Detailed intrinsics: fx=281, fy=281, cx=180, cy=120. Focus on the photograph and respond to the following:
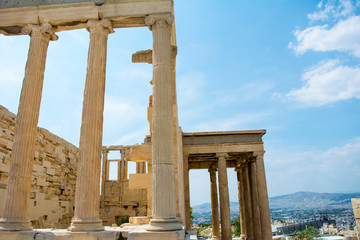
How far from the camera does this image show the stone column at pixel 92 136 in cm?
1002

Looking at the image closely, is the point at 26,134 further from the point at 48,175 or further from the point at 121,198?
the point at 121,198

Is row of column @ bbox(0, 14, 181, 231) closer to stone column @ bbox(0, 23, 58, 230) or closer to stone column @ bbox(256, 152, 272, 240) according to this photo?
stone column @ bbox(0, 23, 58, 230)

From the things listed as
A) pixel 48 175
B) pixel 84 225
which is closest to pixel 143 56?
pixel 84 225

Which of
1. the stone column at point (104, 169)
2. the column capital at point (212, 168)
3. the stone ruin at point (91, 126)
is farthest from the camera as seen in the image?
the stone column at point (104, 169)

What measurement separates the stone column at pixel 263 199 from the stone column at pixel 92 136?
52.4 feet

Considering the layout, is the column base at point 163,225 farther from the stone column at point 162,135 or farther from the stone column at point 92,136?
the stone column at point 92,136

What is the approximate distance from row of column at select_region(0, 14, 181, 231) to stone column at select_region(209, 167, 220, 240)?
765 inches

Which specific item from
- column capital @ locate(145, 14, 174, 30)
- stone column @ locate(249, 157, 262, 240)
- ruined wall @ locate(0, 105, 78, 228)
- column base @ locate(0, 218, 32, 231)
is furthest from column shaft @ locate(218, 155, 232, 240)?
column base @ locate(0, 218, 32, 231)

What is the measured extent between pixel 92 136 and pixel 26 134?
9.41ft

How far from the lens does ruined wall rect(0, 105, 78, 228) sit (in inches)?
634

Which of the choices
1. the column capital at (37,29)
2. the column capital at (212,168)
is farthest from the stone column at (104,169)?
the column capital at (37,29)

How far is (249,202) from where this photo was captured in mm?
26875

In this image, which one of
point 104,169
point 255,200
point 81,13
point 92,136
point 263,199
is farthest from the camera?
point 104,169

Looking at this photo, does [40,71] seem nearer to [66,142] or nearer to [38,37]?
[38,37]
